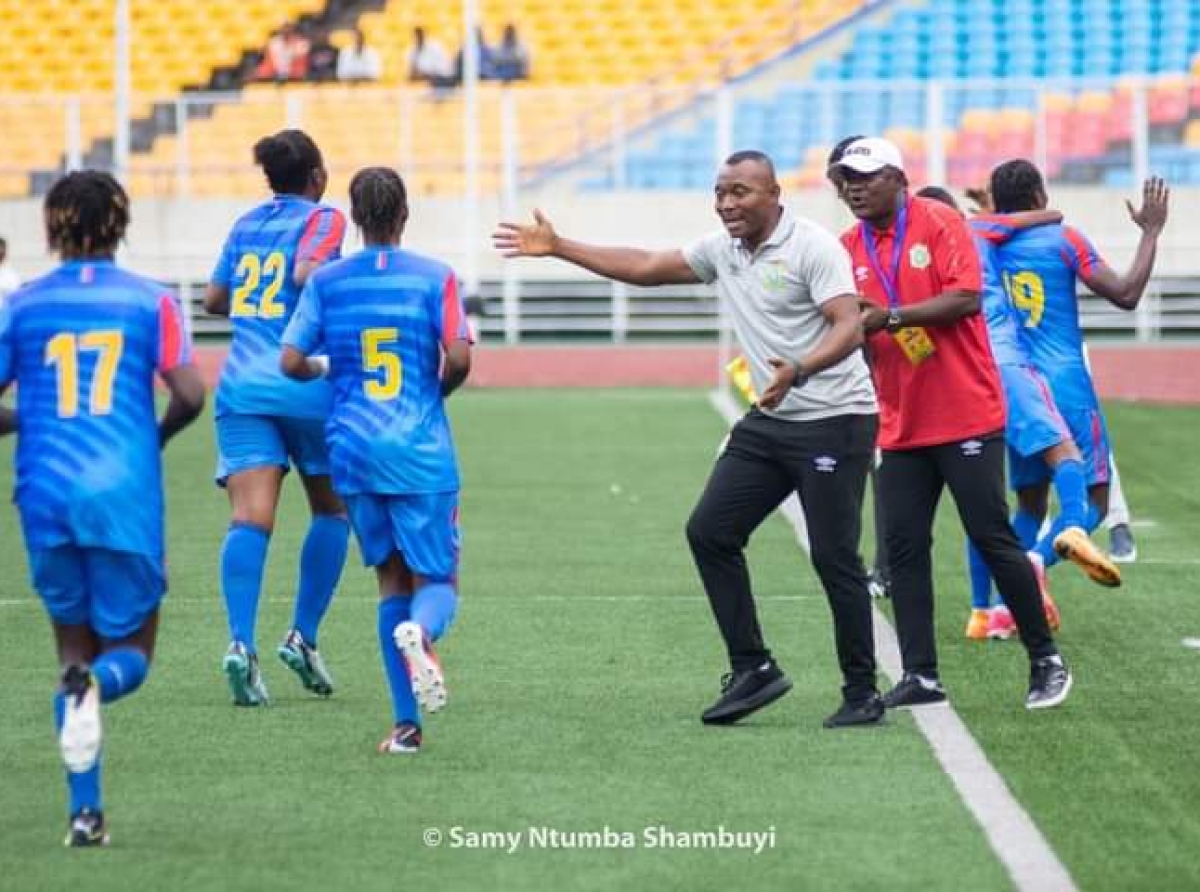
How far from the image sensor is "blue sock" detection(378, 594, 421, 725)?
8.20 metres

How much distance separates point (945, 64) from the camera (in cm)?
3341

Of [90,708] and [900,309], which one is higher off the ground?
[900,309]

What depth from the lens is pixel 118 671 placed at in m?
6.88

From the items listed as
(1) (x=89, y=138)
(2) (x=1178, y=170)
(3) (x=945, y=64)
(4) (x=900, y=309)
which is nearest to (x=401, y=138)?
(1) (x=89, y=138)

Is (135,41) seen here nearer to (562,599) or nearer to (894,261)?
(562,599)

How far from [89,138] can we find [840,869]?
2733 cm

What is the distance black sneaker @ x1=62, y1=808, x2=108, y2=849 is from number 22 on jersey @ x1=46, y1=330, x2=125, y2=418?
1.07 meters

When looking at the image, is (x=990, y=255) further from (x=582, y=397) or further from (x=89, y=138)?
(x=89, y=138)

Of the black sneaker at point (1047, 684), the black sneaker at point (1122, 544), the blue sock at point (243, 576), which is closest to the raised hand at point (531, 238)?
the blue sock at point (243, 576)

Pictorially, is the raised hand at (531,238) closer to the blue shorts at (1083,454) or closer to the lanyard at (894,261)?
the lanyard at (894,261)

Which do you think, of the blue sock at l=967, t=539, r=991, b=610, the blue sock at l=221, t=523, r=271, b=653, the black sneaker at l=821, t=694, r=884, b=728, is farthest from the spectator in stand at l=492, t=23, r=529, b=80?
the black sneaker at l=821, t=694, r=884, b=728

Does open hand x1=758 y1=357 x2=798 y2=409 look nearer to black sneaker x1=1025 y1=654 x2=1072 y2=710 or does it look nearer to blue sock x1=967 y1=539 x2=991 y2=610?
black sneaker x1=1025 y1=654 x2=1072 y2=710

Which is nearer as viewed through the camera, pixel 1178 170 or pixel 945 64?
pixel 1178 170

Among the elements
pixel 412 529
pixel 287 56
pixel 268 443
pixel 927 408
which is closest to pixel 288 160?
pixel 268 443
